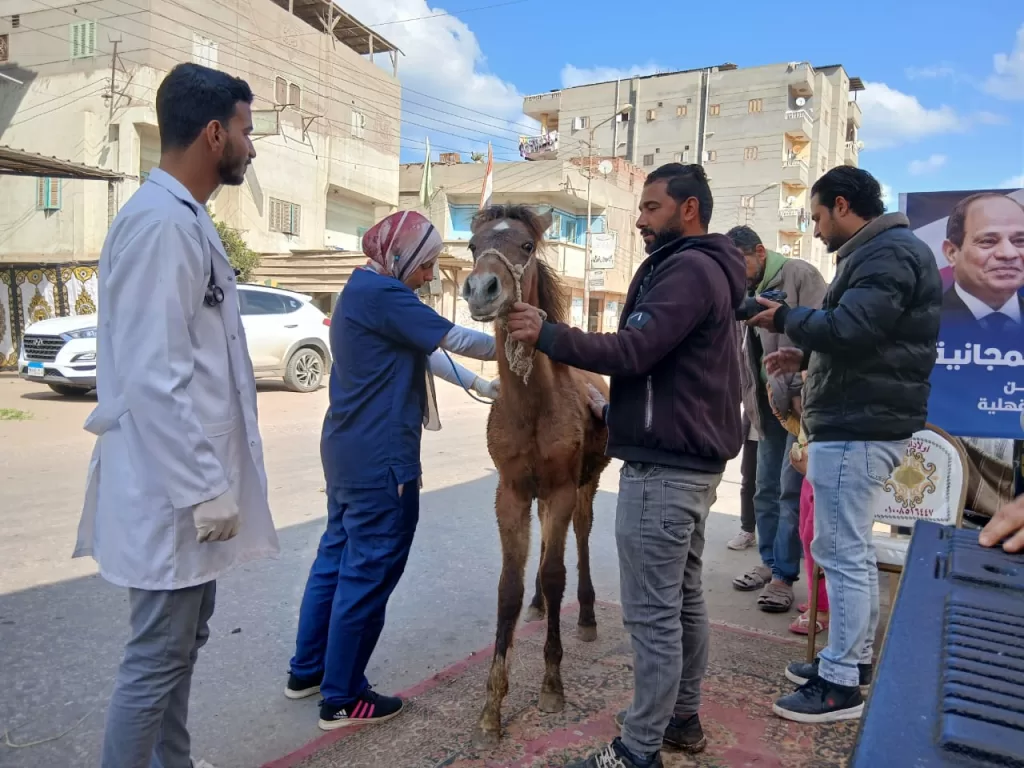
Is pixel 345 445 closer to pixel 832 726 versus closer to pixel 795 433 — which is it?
pixel 832 726

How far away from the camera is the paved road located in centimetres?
289

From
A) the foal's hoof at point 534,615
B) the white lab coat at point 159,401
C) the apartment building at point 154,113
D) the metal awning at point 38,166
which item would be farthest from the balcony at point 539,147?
the white lab coat at point 159,401

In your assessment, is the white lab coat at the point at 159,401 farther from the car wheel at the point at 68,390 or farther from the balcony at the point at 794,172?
the balcony at the point at 794,172

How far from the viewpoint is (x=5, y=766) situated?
2.56 metres

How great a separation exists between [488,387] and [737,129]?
51565 millimetres

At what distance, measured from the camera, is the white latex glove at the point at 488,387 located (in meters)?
3.35

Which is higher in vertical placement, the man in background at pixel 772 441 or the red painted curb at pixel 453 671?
the man in background at pixel 772 441

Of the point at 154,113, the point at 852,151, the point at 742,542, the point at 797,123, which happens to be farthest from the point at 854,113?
the point at 742,542

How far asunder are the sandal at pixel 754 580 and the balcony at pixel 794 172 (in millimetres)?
49011

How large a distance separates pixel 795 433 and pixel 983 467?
1693 millimetres

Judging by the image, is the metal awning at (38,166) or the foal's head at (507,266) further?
the metal awning at (38,166)

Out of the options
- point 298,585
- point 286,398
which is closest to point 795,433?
point 298,585

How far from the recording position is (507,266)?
8.89 ft

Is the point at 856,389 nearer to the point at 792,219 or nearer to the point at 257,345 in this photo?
the point at 257,345
